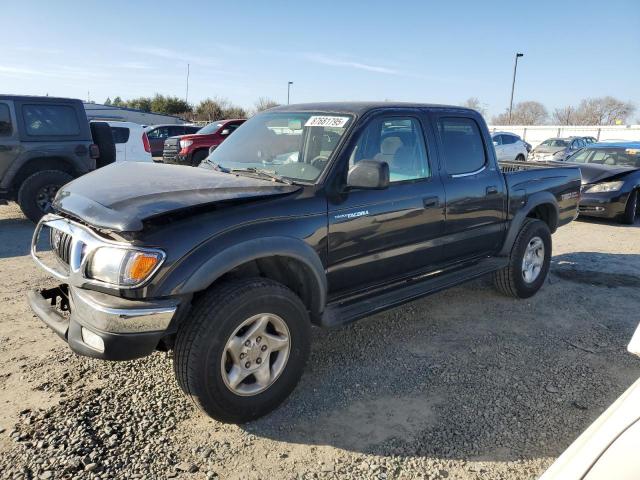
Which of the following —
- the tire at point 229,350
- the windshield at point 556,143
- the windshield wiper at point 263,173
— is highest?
the windshield at point 556,143

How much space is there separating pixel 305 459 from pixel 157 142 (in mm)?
19799

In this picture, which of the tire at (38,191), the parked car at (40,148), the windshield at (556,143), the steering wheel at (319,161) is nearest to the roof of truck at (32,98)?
the parked car at (40,148)

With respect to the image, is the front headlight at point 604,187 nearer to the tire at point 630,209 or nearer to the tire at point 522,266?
the tire at point 630,209

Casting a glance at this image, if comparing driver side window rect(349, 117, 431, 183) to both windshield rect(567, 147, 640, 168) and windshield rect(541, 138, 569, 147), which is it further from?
windshield rect(541, 138, 569, 147)

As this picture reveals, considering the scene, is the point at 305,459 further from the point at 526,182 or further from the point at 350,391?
the point at 526,182

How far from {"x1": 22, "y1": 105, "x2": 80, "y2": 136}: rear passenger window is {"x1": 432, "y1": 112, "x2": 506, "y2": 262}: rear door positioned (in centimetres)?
670

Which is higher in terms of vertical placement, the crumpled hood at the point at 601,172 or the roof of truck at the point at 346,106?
A: the roof of truck at the point at 346,106

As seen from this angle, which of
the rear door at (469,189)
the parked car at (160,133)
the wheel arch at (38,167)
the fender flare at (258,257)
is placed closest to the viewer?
the fender flare at (258,257)

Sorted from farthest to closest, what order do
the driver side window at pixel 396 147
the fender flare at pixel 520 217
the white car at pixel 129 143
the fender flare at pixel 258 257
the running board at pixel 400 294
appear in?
the white car at pixel 129 143 → the fender flare at pixel 520 217 → the driver side window at pixel 396 147 → the running board at pixel 400 294 → the fender flare at pixel 258 257

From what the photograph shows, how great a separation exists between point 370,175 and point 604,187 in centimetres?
813

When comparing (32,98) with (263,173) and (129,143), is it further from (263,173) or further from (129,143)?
(263,173)

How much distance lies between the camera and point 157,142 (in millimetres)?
20594

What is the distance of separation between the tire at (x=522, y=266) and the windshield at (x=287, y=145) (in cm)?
247

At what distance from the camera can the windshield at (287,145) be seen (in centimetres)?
351
